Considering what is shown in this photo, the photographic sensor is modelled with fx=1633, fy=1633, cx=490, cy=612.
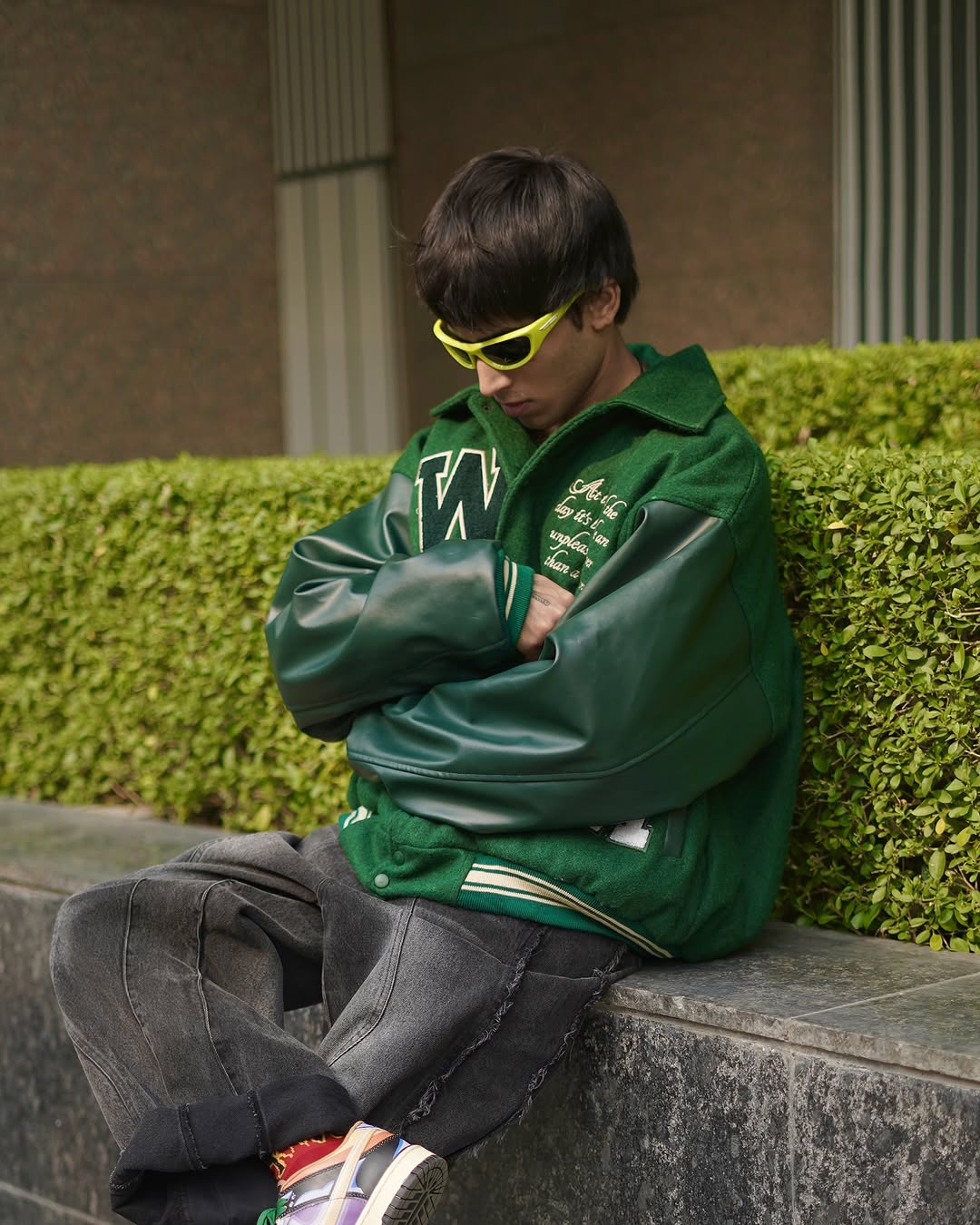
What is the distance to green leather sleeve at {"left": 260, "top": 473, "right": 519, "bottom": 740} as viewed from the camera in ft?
8.38

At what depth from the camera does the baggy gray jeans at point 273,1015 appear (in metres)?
2.27

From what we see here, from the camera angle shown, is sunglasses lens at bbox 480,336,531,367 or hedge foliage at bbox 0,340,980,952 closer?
sunglasses lens at bbox 480,336,531,367

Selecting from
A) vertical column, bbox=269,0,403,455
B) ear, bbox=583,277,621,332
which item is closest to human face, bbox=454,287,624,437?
ear, bbox=583,277,621,332

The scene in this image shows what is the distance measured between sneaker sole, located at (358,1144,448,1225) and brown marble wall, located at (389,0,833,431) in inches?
220

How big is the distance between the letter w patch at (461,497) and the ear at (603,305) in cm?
30

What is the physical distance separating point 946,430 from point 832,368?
0.35 meters

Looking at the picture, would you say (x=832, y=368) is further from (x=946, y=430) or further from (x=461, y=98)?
(x=461, y=98)

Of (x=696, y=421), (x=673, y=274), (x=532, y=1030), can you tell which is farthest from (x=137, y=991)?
(x=673, y=274)

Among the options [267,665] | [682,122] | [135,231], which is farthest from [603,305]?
[135,231]

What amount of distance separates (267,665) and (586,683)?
1868mm

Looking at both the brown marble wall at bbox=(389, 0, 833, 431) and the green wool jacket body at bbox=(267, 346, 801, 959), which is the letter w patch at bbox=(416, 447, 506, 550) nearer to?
the green wool jacket body at bbox=(267, 346, 801, 959)

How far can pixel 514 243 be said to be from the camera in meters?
2.56

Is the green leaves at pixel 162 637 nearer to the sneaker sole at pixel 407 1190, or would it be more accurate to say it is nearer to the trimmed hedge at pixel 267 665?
the trimmed hedge at pixel 267 665

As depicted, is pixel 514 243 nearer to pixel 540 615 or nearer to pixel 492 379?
pixel 492 379
